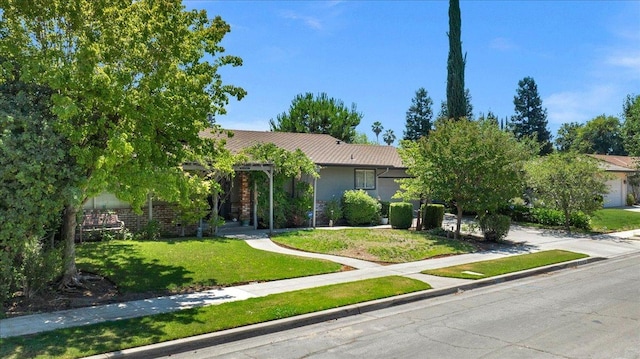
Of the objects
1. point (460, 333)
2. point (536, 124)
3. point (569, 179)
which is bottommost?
point (460, 333)

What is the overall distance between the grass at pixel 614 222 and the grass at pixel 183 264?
655 inches

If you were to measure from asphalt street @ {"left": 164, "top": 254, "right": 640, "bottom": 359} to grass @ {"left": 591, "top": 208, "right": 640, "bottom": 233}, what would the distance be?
14.7 meters

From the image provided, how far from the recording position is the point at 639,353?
6.34 metres

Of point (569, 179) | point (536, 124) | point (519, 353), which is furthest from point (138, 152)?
point (536, 124)

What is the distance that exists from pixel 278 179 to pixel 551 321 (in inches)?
556

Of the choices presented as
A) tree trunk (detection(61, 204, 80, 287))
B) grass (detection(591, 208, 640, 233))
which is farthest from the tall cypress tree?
tree trunk (detection(61, 204, 80, 287))

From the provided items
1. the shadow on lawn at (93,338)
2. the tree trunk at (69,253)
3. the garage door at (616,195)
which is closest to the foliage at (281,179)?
the tree trunk at (69,253)

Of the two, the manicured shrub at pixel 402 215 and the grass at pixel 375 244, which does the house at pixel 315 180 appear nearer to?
the grass at pixel 375 244

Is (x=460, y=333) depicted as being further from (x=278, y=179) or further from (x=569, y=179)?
(x=569, y=179)

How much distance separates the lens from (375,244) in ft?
54.8

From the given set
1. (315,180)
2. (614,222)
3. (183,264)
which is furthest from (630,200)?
(183,264)

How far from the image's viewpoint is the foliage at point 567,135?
67.2m

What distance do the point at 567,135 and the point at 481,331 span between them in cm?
7063

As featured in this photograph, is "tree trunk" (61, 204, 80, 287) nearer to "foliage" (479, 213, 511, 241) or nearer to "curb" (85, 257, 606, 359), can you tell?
"curb" (85, 257, 606, 359)
